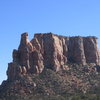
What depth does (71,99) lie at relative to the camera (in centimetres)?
19975

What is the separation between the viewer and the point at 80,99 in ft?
639

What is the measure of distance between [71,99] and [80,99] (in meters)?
5.66

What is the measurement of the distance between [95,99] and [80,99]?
5156 millimetres

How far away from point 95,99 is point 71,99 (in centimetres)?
1054
